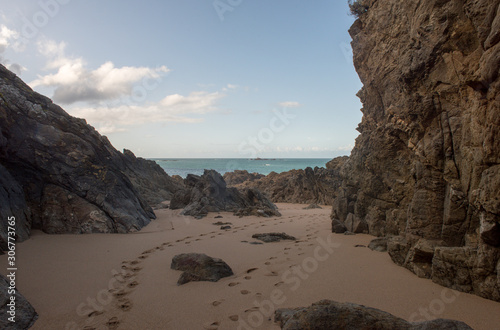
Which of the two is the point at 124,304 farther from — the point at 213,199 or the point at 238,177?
the point at 238,177

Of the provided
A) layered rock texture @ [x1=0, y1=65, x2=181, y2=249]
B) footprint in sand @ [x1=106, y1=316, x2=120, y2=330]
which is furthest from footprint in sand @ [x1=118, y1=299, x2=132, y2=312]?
layered rock texture @ [x1=0, y1=65, x2=181, y2=249]

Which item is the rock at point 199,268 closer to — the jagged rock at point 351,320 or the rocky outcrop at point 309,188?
the jagged rock at point 351,320

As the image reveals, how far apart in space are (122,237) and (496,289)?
7207mm

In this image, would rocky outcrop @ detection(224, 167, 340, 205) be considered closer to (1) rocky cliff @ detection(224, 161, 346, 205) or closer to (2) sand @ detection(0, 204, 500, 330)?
(1) rocky cliff @ detection(224, 161, 346, 205)

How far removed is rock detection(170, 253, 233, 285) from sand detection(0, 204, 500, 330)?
0.14 meters

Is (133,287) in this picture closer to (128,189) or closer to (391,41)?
(128,189)

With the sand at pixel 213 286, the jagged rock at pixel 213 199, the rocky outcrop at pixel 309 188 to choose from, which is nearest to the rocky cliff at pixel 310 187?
the rocky outcrop at pixel 309 188

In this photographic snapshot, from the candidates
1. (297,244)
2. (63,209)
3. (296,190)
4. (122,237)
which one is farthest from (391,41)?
(296,190)

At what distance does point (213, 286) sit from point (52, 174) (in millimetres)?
5724

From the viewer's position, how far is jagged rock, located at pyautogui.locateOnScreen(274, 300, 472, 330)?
227 cm

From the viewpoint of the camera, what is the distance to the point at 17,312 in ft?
10.2

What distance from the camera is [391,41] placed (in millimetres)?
6887

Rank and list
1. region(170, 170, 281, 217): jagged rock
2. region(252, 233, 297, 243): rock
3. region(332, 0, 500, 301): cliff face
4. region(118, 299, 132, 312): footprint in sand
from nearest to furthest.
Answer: region(332, 0, 500, 301): cliff face, region(118, 299, 132, 312): footprint in sand, region(252, 233, 297, 243): rock, region(170, 170, 281, 217): jagged rock

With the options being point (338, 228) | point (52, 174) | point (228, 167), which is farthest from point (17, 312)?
point (228, 167)
